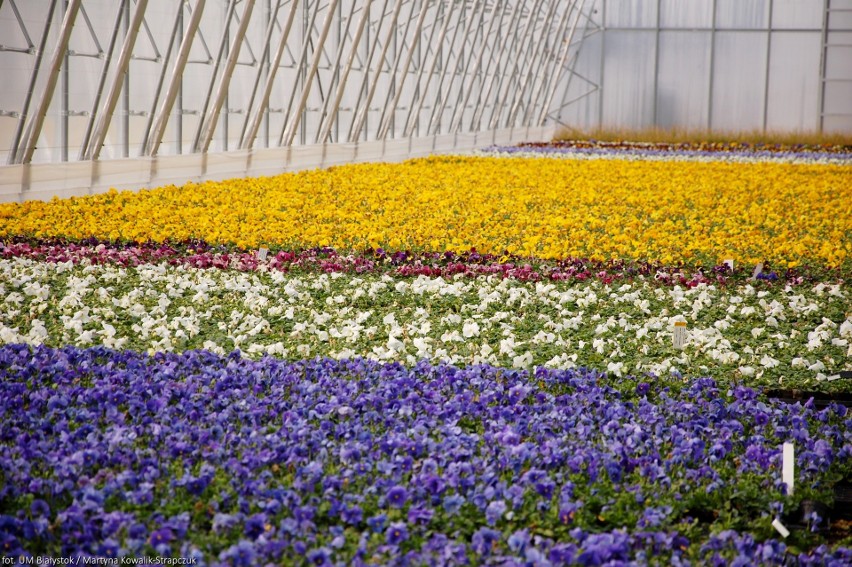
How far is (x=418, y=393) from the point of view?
523cm

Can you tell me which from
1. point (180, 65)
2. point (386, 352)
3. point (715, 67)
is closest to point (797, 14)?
point (715, 67)

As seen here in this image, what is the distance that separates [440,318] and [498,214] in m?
5.90

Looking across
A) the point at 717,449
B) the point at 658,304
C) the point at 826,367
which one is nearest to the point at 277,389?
the point at 717,449

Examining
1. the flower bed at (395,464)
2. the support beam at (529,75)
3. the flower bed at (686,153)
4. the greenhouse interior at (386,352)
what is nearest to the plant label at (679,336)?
the greenhouse interior at (386,352)

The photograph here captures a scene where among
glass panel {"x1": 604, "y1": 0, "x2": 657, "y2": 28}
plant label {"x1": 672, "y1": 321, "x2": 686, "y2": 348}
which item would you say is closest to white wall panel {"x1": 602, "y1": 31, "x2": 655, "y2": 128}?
glass panel {"x1": 604, "y1": 0, "x2": 657, "y2": 28}

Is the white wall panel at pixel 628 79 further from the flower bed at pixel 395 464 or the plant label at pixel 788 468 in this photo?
the plant label at pixel 788 468

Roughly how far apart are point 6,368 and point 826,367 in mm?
4448

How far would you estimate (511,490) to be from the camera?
3.86m

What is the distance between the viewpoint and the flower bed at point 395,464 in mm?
3486

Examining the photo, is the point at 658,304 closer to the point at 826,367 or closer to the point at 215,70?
the point at 826,367

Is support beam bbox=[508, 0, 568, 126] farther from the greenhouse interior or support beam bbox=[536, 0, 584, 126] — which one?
the greenhouse interior

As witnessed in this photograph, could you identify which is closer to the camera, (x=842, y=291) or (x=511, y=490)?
(x=511, y=490)

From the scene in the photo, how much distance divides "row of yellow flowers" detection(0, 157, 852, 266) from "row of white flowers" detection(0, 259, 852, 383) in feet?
5.11

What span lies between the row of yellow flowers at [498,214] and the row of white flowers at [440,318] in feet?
5.11
